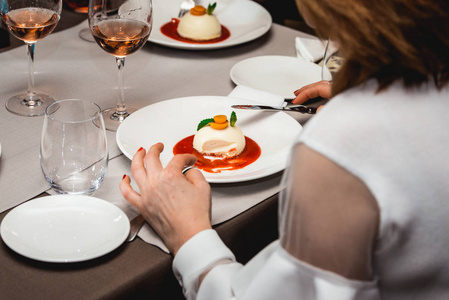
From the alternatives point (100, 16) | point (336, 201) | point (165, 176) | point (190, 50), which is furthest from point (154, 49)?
point (336, 201)

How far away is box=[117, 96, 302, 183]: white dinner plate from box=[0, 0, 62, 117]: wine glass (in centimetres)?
25

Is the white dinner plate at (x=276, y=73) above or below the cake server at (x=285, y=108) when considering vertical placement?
below

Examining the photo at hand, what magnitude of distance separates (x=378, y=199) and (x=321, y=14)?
0.23m

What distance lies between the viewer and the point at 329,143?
68cm

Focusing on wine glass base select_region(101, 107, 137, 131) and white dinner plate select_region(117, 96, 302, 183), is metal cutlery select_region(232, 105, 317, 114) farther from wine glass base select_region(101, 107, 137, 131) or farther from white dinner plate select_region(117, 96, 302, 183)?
wine glass base select_region(101, 107, 137, 131)

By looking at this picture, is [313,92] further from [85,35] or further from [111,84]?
[85,35]

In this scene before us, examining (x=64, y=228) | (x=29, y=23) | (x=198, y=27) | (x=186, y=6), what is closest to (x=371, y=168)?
(x=64, y=228)

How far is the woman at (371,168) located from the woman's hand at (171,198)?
177mm

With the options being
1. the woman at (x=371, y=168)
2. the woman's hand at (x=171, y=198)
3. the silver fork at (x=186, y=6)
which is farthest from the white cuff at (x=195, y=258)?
the silver fork at (x=186, y=6)

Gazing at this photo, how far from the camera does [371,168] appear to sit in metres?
0.68

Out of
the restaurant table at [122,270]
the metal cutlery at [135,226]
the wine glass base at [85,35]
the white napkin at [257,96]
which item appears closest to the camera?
the restaurant table at [122,270]

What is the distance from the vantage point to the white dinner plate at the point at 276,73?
1509 mm

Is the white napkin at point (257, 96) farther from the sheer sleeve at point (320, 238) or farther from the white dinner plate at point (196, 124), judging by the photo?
the sheer sleeve at point (320, 238)

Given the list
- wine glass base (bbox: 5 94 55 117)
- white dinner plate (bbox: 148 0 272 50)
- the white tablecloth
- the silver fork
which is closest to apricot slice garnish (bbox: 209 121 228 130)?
the white tablecloth
